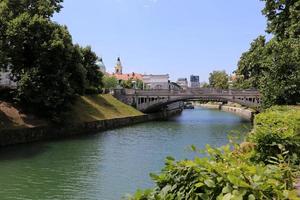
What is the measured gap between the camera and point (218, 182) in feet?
11.0

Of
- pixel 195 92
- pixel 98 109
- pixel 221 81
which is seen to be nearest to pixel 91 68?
pixel 98 109

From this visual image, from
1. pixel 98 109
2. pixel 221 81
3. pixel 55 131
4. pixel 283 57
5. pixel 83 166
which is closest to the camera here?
pixel 83 166

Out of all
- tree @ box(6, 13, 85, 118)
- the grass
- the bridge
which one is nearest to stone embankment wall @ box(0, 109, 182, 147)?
the grass

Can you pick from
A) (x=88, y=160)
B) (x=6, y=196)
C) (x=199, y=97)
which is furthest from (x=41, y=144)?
(x=199, y=97)

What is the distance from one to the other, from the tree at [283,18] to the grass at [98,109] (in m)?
20.7

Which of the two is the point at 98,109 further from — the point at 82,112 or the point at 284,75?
the point at 284,75

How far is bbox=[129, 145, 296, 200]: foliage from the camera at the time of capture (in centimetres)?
313

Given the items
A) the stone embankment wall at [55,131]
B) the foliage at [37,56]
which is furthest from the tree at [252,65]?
the foliage at [37,56]

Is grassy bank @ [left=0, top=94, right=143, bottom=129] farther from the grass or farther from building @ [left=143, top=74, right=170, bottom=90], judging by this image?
building @ [left=143, top=74, right=170, bottom=90]

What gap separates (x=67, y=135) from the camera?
39469mm

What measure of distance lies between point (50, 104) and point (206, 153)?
33688 millimetres

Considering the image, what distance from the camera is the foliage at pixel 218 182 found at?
313 centimetres

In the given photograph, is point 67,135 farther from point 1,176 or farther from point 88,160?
point 1,176

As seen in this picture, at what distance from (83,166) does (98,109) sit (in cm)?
2928
